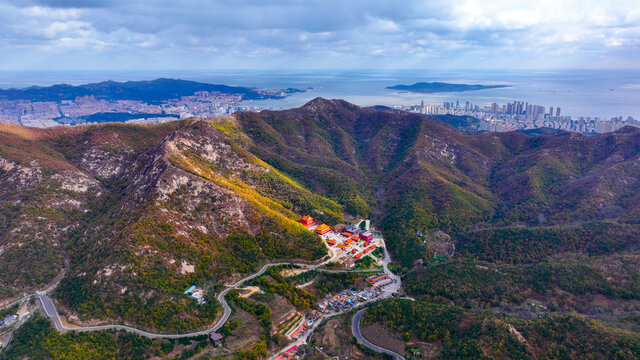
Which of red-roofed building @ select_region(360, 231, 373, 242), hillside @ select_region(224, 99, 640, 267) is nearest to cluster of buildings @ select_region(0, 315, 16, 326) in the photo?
red-roofed building @ select_region(360, 231, 373, 242)

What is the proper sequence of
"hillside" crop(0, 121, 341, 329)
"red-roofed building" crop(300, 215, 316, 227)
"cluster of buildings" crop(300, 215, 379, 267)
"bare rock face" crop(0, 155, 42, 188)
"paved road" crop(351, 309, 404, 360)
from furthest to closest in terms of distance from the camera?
"red-roofed building" crop(300, 215, 316, 227) → "cluster of buildings" crop(300, 215, 379, 267) → "bare rock face" crop(0, 155, 42, 188) → "hillside" crop(0, 121, 341, 329) → "paved road" crop(351, 309, 404, 360)

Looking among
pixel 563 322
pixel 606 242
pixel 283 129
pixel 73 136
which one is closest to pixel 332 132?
pixel 283 129

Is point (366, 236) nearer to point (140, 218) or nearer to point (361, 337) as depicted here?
point (361, 337)

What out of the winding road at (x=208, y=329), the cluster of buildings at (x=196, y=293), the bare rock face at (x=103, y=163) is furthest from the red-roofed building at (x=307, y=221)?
the bare rock face at (x=103, y=163)

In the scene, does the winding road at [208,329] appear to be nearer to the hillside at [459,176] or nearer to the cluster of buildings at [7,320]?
the cluster of buildings at [7,320]

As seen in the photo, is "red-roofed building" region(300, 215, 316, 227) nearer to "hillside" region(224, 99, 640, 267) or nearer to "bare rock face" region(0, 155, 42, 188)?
"hillside" region(224, 99, 640, 267)

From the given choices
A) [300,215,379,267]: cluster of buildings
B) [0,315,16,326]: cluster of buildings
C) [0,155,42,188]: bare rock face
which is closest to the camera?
[0,315,16,326]: cluster of buildings
